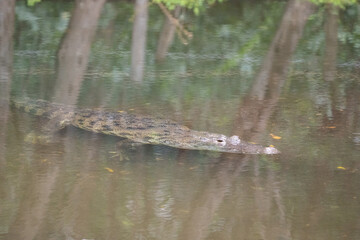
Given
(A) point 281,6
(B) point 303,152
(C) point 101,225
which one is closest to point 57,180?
(C) point 101,225

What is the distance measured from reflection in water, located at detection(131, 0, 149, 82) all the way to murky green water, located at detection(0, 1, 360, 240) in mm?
42

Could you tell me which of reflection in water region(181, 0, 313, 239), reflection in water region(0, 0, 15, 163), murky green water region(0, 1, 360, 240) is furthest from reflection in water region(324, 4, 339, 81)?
reflection in water region(0, 0, 15, 163)

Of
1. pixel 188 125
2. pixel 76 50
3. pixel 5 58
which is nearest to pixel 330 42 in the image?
pixel 76 50

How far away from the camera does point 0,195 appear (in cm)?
576

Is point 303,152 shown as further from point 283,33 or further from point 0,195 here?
point 283,33

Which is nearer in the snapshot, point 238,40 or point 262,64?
point 262,64

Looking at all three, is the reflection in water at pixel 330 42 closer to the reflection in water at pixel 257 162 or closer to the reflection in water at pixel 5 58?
the reflection in water at pixel 257 162

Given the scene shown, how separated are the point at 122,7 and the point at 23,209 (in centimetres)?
1000

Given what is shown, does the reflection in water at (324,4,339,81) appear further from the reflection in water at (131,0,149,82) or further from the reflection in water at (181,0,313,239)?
the reflection in water at (131,0,149,82)

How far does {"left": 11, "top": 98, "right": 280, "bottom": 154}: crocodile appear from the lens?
268 inches

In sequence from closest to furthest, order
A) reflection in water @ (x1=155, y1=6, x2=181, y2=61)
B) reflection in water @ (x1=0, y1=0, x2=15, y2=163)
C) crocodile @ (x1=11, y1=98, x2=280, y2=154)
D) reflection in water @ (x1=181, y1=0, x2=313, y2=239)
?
reflection in water @ (x1=181, y1=0, x2=313, y2=239)
crocodile @ (x1=11, y1=98, x2=280, y2=154)
reflection in water @ (x1=0, y1=0, x2=15, y2=163)
reflection in water @ (x1=155, y1=6, x2=181, y2=61)

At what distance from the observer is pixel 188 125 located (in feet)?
24.8

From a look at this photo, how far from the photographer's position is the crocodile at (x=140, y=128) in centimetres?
680

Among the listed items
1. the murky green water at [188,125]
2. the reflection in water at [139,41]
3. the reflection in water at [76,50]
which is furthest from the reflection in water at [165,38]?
the reflection in water at [76,50]
